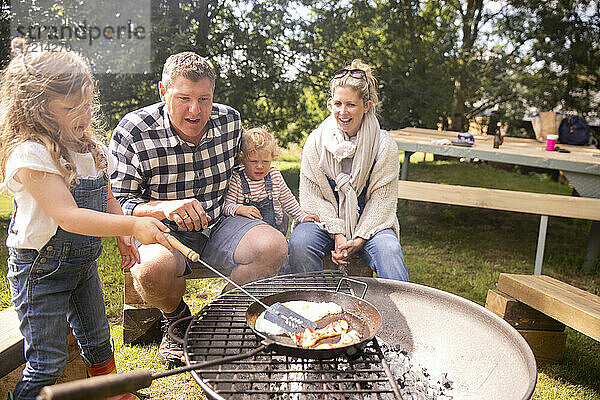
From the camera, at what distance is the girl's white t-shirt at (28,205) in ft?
5.46

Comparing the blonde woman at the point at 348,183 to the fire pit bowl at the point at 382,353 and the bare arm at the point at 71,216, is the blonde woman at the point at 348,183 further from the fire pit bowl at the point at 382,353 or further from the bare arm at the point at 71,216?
the bare arm at the point at 71,216

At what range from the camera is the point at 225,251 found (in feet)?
8.61

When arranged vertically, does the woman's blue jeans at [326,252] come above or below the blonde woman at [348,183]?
below

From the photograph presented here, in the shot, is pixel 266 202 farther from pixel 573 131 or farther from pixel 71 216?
pixel 573 131

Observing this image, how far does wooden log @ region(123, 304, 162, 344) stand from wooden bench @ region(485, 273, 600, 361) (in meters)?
2.00

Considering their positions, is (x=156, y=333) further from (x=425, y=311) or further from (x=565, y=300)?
(x=565, y=300)

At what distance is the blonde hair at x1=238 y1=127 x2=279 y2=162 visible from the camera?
2832mm

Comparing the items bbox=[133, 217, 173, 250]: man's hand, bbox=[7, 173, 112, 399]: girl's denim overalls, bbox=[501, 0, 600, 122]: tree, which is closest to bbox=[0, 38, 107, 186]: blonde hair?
bbox=[7, 173, 112, 399]: girl's denim overalls

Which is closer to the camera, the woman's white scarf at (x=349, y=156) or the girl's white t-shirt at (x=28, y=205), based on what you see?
the girl's white t-shirt at (x=28, y=205)

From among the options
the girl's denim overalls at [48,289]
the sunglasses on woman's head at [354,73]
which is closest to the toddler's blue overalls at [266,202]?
the sunglasses on woman's head at [354,73]

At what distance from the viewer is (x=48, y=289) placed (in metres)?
1.81

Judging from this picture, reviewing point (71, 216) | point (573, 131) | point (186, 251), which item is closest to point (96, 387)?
point (186, 251)

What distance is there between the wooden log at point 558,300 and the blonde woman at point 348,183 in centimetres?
75

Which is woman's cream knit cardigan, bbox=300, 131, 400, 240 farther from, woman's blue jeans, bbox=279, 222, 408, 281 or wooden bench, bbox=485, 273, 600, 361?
wooden bench, bbox=485, 273, 600, 361
